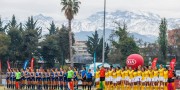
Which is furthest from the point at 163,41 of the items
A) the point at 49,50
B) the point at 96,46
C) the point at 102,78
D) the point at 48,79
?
the point at 102,78

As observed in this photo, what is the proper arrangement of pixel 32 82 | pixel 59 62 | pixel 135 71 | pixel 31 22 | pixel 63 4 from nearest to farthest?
pixel 135 71 < pixel 32 82 < pixel 63 4 < pixel 59 62 < pixel 31 22

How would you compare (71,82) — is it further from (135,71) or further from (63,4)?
(63,4)

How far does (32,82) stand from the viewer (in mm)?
46031

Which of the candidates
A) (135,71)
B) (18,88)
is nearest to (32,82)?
(18,88)

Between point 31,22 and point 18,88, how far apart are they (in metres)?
84.9

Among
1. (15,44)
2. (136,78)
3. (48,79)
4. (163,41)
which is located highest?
(163,41)

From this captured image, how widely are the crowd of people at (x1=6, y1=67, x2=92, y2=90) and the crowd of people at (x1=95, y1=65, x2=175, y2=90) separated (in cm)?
213

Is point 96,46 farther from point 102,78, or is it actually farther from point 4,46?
point 102,78

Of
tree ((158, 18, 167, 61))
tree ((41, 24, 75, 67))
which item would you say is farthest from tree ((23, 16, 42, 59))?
tree ((158, 18, 167, 61))

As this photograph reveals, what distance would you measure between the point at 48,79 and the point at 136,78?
36.1 ft

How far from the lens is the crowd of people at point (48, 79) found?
136 ft

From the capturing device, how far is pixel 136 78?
36000 millimetres

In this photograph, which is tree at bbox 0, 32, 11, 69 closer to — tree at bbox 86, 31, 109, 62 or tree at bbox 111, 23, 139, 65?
tree at bbox 111, 23, 139, 65

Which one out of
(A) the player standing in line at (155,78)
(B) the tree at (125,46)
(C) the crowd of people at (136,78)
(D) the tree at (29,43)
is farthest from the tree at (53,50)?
(A) the player standing in line at (155,78)
